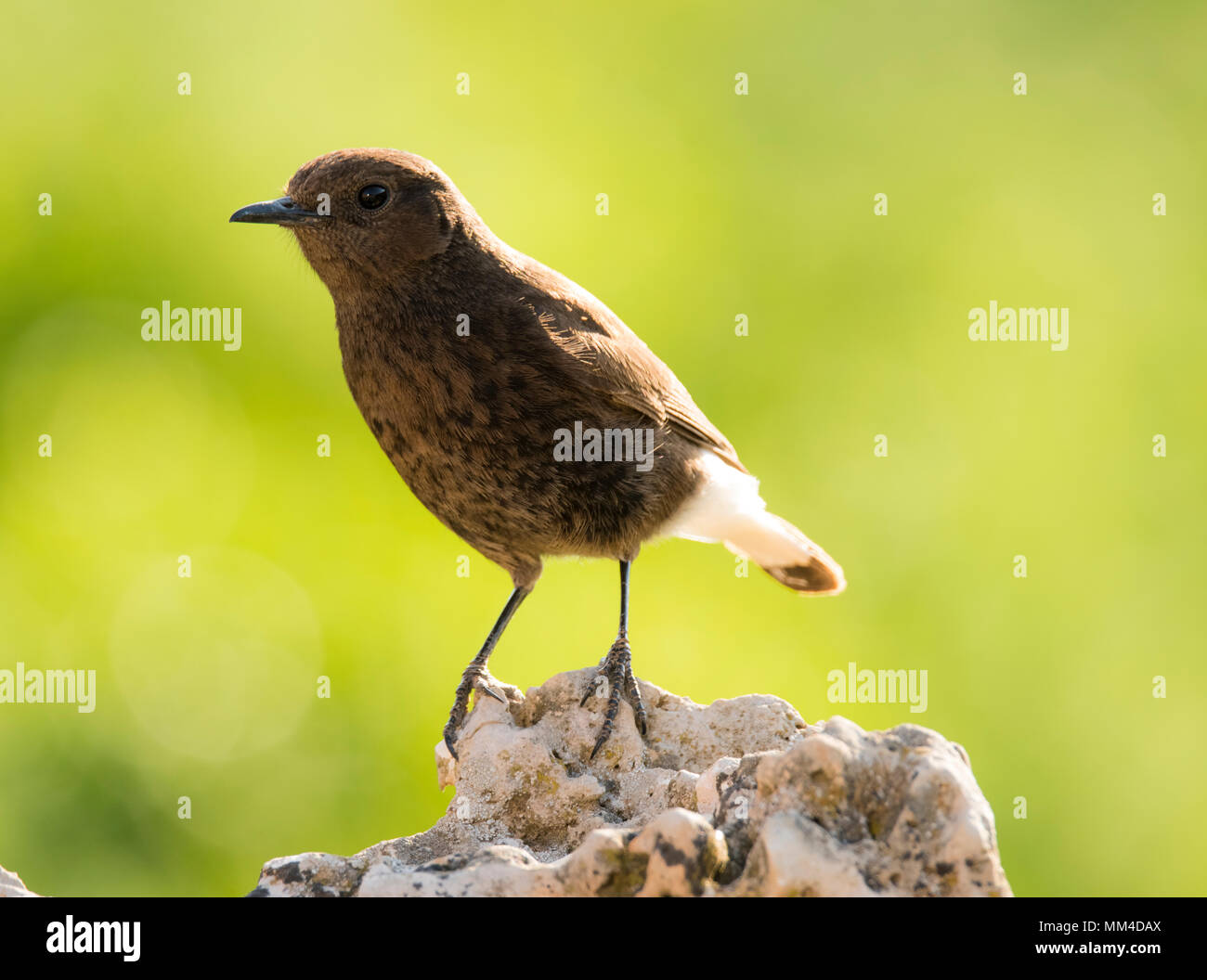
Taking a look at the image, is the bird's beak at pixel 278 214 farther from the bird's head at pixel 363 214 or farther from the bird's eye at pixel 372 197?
the bird's eye at pixel 372 197

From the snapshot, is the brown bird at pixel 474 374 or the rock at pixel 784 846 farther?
the brown bird at pixel 474 374

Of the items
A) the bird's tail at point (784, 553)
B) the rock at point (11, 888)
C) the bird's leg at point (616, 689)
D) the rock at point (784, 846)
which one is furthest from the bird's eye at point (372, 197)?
the rock at point (11, 888)

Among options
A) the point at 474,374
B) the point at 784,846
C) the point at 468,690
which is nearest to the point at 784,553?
the point at 468,690

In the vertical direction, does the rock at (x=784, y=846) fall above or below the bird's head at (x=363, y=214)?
below

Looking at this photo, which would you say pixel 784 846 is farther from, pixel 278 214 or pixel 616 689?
pixel 278 214

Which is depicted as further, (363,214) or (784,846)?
(363,214)

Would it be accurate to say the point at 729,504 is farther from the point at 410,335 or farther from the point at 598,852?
the point at 598,852

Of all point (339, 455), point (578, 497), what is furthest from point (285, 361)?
point (578, 497)

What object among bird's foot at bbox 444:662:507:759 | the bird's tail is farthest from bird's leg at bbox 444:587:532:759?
the bird's tail

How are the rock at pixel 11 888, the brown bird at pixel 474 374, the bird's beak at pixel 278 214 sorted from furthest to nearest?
1. the bird's beak at pixel 278 214
2. the brown bird at pixel 474 374
3. the rock at pixel 11 888
